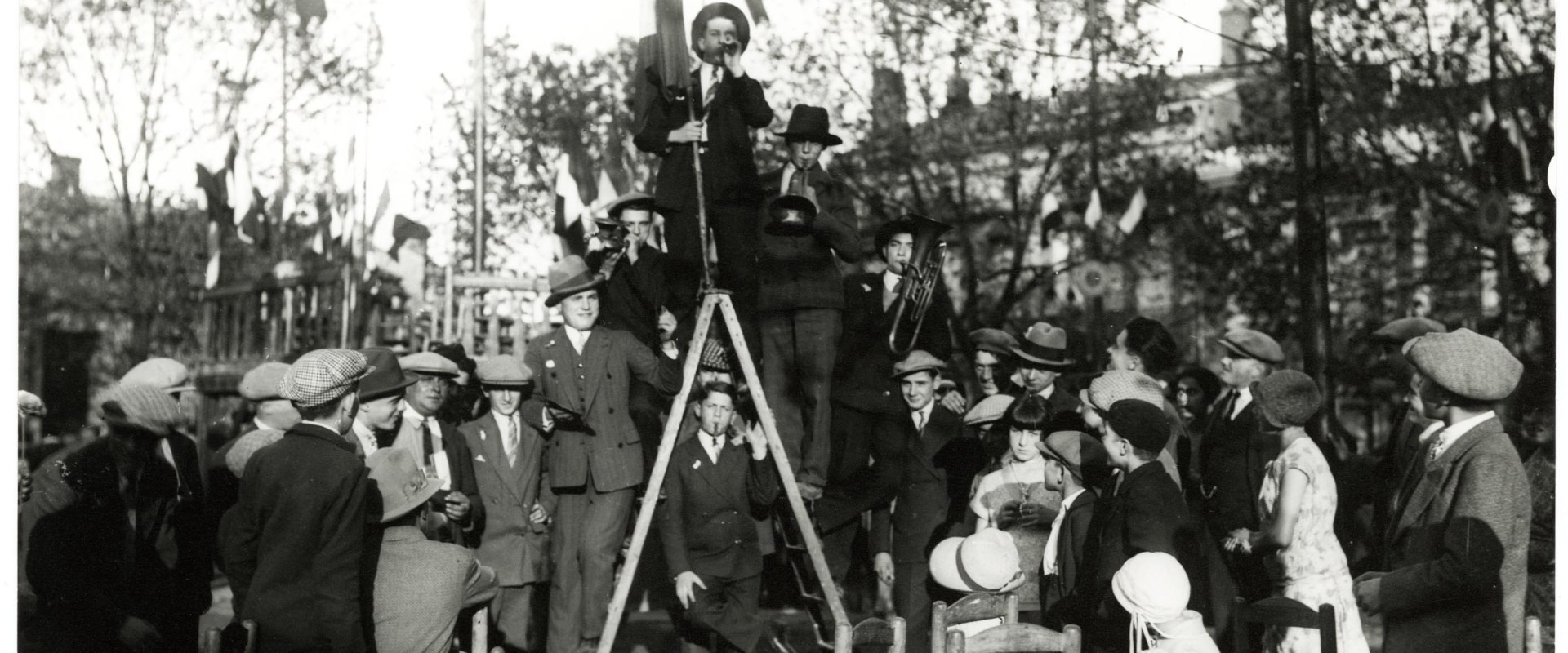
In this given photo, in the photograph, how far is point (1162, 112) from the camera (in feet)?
57.2

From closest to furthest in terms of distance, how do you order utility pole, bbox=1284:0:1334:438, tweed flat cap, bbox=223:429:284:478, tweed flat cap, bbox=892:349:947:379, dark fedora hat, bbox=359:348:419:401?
dark fedora hat, bbox=359:348:419:401
tweed flat cap, bbox=223:429:284:478
tweed flat cap, bbox=892:349:947:379
utility pole, bbox=1284:0:1334:438

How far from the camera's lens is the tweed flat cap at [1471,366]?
494 centimetres

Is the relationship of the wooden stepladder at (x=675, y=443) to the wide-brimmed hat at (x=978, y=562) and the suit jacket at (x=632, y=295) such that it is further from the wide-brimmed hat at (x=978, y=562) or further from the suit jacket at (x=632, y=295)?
the suit jacket at (x=632, y=295)

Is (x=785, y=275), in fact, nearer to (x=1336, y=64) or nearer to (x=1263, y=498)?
(x=1263, y=498)

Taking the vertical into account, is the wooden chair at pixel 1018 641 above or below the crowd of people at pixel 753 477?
below

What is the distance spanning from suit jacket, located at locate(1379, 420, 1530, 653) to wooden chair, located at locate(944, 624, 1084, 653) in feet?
3.60

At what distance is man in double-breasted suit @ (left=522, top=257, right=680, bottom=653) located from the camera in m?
7.31

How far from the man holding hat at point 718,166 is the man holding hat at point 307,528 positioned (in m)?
3.24

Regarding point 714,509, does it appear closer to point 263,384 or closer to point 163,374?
point 263,384

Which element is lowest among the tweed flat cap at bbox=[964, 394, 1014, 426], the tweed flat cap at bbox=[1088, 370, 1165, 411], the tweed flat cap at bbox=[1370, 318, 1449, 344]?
the tweed flat cap at bbox=[964, 394, 1014, 426]

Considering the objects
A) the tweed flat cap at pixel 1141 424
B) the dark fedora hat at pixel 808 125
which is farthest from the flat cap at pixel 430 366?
the tweed flat cap at pixel 1141 424

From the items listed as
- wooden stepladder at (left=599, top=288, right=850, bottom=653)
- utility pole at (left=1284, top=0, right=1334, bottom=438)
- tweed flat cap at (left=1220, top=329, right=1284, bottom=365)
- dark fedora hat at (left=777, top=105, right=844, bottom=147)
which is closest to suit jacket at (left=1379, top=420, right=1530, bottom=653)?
wooden stepladder at (left=599, top=288, right=850, bottom=653)

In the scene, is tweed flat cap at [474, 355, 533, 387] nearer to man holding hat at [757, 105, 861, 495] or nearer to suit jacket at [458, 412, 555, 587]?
suit jacket at [458, 412, 555, 587]

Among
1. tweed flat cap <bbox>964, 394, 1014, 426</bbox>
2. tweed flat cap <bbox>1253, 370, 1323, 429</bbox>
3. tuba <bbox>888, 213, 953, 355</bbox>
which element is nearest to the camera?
tweed flat cap <bbox>1253, 370, 1323, 429</bbox>
